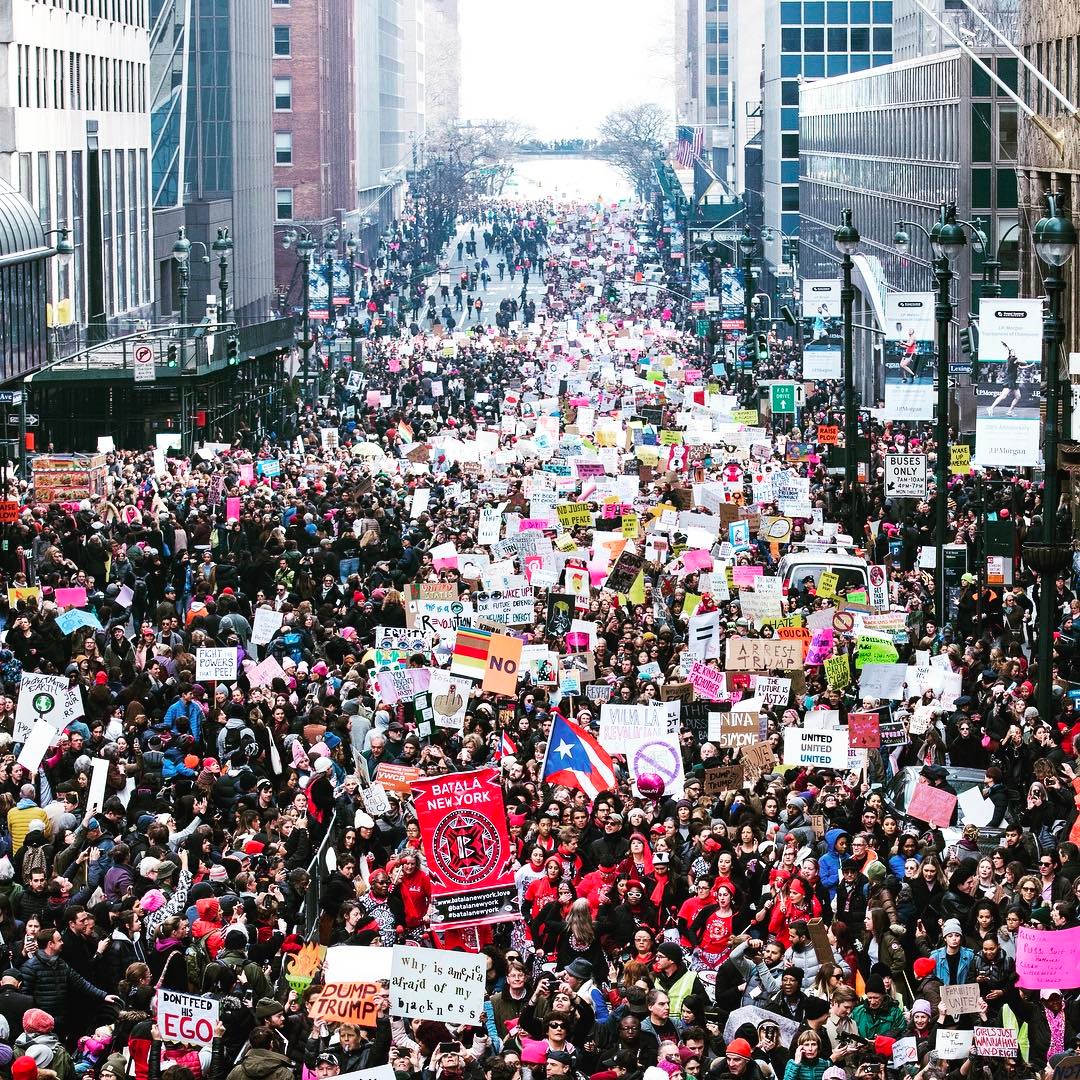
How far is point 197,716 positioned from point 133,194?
63029mm

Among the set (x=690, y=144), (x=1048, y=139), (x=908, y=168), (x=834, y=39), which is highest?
(x=834, y=39)

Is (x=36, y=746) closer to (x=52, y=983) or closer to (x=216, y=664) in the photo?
(x=216, y=664)

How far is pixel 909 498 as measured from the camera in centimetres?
3962

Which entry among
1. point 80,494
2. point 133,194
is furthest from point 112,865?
point 133,194

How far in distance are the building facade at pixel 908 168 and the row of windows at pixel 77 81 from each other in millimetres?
23093

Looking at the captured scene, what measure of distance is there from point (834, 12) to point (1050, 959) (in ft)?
381

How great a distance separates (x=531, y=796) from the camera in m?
A: 18.6

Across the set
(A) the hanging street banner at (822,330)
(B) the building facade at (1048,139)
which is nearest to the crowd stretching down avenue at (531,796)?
(B) the building facade at (1048,139)

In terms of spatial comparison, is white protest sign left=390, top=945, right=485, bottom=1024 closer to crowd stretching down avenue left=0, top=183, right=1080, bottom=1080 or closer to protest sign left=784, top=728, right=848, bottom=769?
crowd stretching down avenue left=0, top=183, right=1080, bottom=1080

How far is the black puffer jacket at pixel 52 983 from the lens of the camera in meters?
14.9

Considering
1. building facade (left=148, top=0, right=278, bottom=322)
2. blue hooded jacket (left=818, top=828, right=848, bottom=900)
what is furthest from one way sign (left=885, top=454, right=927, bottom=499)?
building facade (left=148, top=0, right=278, bottom=322)

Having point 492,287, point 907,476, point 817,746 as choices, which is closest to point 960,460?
point 907,476

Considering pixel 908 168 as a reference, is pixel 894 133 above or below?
above

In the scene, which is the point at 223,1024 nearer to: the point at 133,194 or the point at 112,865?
the point at 112,865
